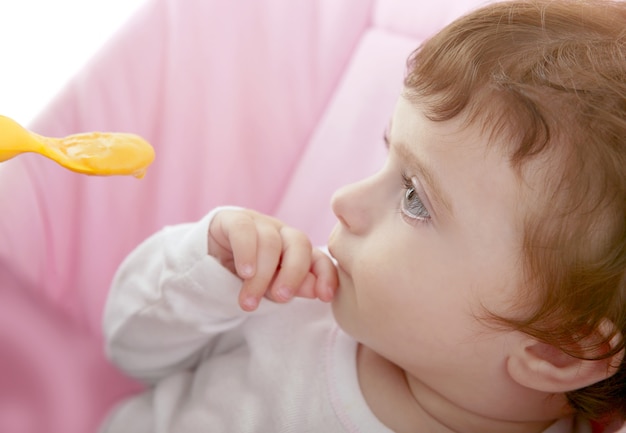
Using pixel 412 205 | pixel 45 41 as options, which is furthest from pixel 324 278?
pixel 45 41

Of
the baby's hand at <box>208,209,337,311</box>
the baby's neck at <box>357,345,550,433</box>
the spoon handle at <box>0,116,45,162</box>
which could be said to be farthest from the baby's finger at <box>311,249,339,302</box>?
the spoon handle at <box>0,116,45,162</box>

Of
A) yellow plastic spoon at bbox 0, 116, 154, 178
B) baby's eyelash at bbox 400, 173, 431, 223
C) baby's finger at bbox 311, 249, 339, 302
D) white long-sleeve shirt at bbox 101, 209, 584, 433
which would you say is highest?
yellow plastic spoon at bbox 0, 116, 154, 178

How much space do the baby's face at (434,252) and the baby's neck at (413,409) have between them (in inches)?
1.4

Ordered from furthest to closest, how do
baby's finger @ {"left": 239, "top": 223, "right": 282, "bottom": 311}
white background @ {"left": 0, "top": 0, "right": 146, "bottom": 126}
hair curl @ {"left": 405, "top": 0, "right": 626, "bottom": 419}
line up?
white background @ {"left": 0, "top": 0, "right": 146, "bottom": 126}
baby's finger @ {"left": 239, "top": 223, "right": 282, "bottom": 311}
hair curl @ {"left": 405, "top": 0, "right": 626, "bottom": 419}

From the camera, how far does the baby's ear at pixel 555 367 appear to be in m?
0.73

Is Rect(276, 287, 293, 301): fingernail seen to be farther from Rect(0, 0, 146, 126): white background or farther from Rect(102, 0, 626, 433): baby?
Rect(0, 0, 146, 126): white background

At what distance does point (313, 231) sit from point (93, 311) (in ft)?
1.26

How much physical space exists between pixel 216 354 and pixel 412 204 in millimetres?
399

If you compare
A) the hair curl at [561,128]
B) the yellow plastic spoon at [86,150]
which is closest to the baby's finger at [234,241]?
the yellow plastic spoon at [86,150]

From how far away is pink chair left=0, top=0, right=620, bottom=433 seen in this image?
907 mm

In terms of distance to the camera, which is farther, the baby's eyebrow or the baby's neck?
the baby's neck

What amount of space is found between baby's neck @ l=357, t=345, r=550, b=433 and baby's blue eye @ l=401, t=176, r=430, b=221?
0.22 meters

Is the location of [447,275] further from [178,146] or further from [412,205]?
[178,146]

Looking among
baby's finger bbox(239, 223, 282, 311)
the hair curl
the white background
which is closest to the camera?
the hair curl
